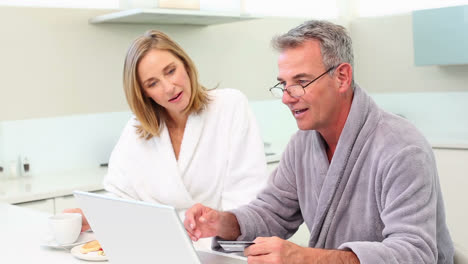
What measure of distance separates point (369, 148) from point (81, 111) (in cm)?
252

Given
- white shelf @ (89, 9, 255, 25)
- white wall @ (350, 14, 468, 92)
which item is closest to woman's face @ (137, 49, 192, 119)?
white shelf @ (89, 9, 255, 25)

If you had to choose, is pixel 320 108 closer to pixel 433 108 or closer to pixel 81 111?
pixel 81 111

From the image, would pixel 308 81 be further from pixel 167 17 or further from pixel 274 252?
pixel 167 17

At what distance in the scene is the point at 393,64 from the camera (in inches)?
203

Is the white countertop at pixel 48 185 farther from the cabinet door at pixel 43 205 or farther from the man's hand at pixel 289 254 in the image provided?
the man's hand at pixel 289 254

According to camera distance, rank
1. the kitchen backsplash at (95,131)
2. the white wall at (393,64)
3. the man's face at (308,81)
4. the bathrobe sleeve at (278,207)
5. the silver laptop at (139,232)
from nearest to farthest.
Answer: the silver laptop at (139,232)
the man's face at (308,81)
the bathrobe sleeve at (278,207)
the kitchen backsplash at (95,131)
the white wall at (393,64)

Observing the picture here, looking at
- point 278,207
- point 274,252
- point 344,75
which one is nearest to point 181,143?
point 278,207

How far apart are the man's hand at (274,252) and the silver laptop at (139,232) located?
133 millimetres

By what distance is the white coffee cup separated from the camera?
2004 mm

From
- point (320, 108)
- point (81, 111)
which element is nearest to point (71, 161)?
point (81, 111)

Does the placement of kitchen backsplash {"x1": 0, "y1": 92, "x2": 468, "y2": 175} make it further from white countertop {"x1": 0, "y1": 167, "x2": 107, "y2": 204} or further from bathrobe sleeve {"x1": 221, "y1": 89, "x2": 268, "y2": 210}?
bathrobe sleeve {"x1": 221, "y1": 89, "x2": 268, "y2": 210}

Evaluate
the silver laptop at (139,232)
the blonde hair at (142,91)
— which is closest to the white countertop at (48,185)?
the blonde hair at (142,91)

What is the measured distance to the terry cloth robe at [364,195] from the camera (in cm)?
162

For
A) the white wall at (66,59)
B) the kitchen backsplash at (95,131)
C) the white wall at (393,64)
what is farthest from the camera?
the white wall at (393,64)
